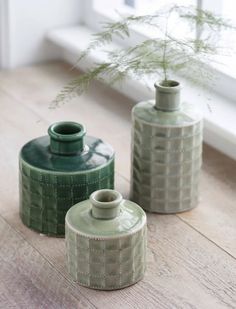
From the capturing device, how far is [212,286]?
4.92ft

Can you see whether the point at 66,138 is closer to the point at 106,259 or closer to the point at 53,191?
the point at 53,191

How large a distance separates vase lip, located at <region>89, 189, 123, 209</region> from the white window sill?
0.32 m

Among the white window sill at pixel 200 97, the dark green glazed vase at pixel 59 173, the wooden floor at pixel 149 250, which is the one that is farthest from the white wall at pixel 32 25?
the dark green glazed vase at pixel 59 173

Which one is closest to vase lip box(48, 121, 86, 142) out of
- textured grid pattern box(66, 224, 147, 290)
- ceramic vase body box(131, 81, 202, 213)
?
ceramic vase body box(131, 81, 202, 213)

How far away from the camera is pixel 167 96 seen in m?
1.66

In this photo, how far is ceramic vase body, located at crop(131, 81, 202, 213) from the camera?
1658 mm

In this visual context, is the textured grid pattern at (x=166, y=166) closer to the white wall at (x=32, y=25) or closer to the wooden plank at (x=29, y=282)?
the wooden plank at (x=29, y=282)

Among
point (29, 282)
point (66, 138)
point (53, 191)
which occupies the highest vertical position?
point (66, 138)

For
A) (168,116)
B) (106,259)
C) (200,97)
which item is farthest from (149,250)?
(200,97)

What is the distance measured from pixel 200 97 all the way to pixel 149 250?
2.00 feet

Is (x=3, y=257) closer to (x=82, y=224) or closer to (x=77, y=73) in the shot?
(x=82, y=224)

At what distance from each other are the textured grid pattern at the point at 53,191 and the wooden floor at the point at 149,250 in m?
0.04

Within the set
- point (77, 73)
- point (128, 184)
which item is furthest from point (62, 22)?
point (128, 184)

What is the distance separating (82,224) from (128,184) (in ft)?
1.34
